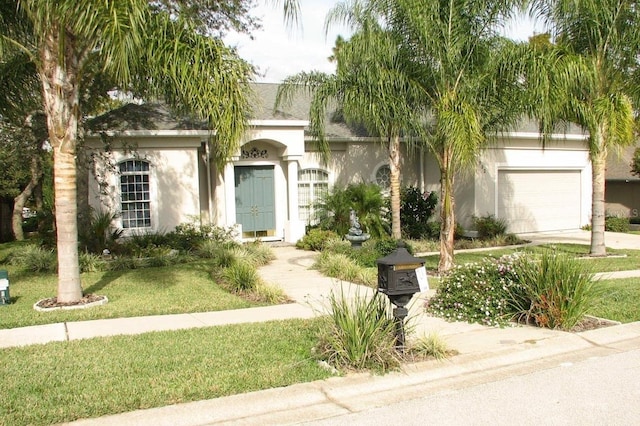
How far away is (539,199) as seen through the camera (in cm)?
2127

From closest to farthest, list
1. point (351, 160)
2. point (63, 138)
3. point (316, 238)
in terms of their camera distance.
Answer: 1. point (63, 138)
2. point (316, 238)
3. point (351, 160)

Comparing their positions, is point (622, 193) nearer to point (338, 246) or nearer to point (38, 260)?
point (338, 246)

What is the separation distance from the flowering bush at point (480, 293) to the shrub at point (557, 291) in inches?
10.9

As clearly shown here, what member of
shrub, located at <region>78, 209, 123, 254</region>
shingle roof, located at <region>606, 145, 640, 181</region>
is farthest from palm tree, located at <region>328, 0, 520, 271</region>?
shingle roof, located at <region>606, 145, 640, 181</region>

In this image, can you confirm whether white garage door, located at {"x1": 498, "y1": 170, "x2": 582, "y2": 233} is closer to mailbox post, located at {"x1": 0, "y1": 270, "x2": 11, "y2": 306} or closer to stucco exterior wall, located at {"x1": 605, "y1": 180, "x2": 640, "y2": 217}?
stucco exterior wall, located at {"x1": 605, "y1": 180, "x2": 640, "y2": 217}

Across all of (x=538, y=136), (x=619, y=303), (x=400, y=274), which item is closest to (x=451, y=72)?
(x=619, y=303)

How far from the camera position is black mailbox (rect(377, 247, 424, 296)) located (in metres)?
5.96

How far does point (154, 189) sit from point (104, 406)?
11.7m

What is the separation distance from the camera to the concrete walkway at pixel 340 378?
4809 mm

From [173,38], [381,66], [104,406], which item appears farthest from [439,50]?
[104,406]

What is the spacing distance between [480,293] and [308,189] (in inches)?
437

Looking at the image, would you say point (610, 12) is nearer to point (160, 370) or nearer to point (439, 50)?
point (439, 50)

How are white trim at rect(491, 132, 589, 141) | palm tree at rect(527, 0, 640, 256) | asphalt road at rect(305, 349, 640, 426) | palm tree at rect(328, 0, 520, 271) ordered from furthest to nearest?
white trim at rect(491, 132, 589, 141) < palm tree at rect(527, 0, 640, 256) < palm tree at rect(328, 0, 520, 271) < asphalt road at rect(305, 349, 640, 426)

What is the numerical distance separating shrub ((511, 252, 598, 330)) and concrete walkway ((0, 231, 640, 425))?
204mm
